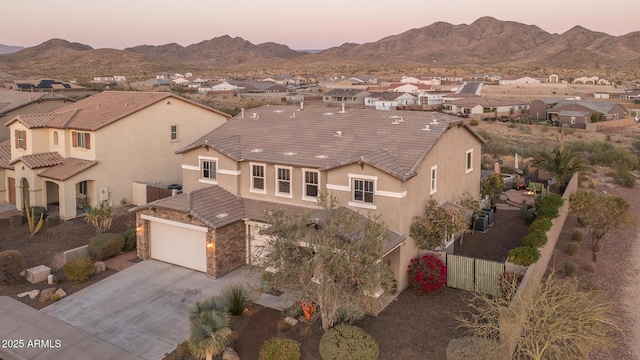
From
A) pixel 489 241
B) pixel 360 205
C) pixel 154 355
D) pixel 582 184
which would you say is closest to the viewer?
pixel 154 355

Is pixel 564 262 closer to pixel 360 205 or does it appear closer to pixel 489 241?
pixel 489 241

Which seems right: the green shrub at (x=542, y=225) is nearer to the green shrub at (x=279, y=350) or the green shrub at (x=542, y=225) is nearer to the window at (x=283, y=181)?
the window at (x=283, y=181)

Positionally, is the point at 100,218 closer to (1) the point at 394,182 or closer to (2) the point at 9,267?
(2) the point at 9,267

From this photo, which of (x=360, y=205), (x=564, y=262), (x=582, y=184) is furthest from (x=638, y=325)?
(x=582, y=184)

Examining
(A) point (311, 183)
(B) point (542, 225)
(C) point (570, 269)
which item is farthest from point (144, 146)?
(C) point (570, 269)

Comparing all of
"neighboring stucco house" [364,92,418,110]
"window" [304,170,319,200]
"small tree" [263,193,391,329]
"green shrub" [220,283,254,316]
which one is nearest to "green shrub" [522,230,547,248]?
"small tree" [263,193,391,329]

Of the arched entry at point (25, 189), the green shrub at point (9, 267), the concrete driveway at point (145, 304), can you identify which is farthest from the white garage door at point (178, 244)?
the arched entry at point (25, 189)

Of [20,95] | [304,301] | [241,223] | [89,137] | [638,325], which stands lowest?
[638,325]
